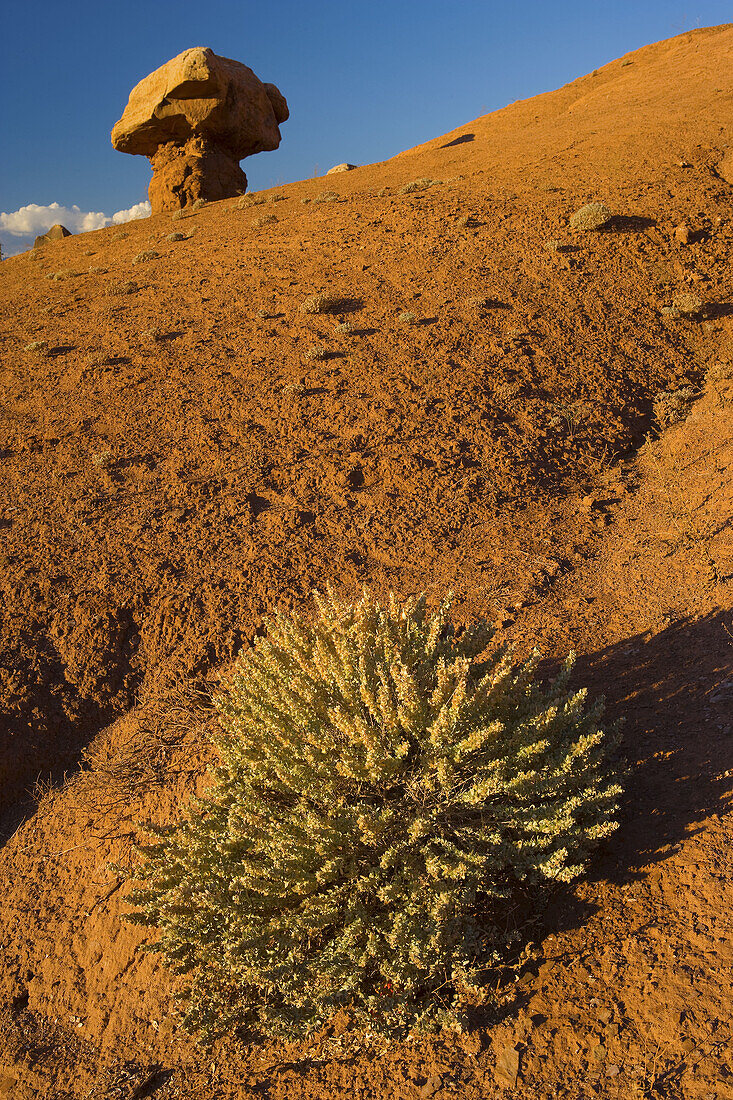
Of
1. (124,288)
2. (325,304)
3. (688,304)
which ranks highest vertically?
(124,288)

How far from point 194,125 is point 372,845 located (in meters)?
20.3

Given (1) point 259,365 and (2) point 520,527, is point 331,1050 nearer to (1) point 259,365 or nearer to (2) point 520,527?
(2) point 520,527

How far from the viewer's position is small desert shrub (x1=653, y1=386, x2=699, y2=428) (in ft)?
24.9

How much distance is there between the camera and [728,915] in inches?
98.0

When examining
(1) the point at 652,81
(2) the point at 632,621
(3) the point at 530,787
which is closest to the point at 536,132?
(1) the point at 652,81

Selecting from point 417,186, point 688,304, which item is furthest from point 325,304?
point 417,186

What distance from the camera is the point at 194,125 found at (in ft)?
59.0

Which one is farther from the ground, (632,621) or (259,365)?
(259,365)

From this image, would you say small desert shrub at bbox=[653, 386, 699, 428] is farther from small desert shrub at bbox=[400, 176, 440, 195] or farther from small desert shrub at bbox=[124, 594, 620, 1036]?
small desert shrub at bbox=[400, 176, 440, 195]

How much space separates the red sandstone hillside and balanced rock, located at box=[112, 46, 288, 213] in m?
6.20

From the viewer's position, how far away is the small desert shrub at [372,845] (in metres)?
2.56

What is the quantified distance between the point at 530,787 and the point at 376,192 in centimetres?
1454

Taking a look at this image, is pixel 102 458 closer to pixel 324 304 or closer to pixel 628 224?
pixel 324 304

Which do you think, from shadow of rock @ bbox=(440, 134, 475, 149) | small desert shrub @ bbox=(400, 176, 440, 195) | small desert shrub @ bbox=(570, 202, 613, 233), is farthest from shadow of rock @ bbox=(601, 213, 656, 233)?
shadow of rock @ bbox=(440, 134, 475, 149)
